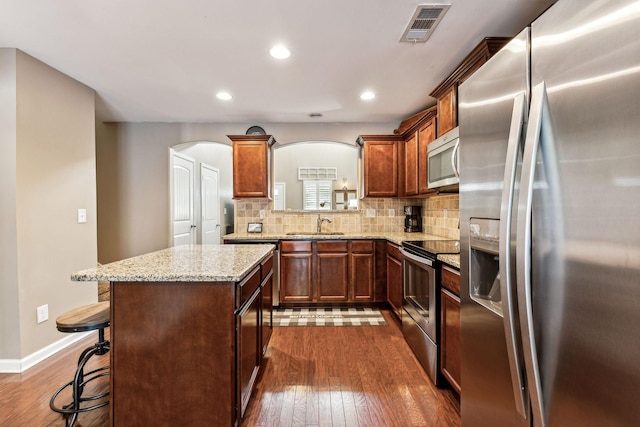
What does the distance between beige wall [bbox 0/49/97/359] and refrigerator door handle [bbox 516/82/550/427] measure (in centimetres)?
326

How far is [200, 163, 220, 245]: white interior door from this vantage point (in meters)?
5.29

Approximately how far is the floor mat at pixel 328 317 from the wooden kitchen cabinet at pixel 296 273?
0.15 m

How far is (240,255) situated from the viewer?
2.02 metres

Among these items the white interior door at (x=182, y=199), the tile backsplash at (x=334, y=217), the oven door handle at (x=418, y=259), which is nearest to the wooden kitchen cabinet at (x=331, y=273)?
the tile backsplash at (x=334, y=217)

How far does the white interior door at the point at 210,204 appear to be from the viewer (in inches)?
208

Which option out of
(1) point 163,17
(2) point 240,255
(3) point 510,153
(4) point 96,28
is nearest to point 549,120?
(3) point 510,153

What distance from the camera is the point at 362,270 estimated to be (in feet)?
12.0

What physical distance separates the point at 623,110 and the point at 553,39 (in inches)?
12.7

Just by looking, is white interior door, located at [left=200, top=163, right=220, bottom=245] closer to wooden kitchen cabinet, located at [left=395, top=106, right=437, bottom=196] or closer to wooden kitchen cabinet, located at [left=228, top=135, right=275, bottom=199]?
wooden kitchen cabinet, located at [left=228, top=135, right=275, bottom=199]

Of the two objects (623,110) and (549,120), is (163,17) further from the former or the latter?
(623,110)

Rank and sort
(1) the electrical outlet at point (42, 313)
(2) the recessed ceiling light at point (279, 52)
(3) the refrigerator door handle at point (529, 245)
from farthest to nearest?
1. (1) the electrical outlet at point (42, 313)
2. (2) the recessed ceiling light at point (279, 52)
3. (3) the refrigerator door handle at point (529, 245)

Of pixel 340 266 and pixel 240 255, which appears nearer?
pixel 240 255

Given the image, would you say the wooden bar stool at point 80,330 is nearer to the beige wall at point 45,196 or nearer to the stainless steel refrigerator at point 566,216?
the beige wall at point 45,196

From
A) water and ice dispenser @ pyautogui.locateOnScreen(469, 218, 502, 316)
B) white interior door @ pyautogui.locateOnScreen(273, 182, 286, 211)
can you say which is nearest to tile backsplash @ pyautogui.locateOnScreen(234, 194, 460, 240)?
white interior door @ pyautogui.locateOnScreen(273, 182, 286, 211)
